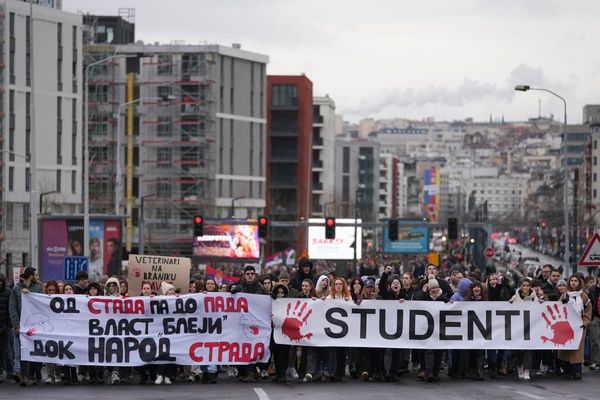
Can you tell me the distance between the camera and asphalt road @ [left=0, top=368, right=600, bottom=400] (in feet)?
64.5

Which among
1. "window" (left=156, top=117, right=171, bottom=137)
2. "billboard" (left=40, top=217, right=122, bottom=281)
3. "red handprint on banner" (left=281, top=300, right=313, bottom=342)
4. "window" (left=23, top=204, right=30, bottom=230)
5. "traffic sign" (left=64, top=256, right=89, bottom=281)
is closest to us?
"red handprint on banner" (left=281, top=300, right=313, bottom=342)

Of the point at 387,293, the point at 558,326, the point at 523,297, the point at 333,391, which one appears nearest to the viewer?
the point at 333,391

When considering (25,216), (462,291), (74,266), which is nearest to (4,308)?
(462,291)

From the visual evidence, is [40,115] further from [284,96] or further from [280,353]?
[280,353]

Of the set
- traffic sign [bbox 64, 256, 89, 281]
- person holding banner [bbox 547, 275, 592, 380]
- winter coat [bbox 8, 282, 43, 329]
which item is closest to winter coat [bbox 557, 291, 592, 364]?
person holding banner [bbox 547, 275, 592, 380]

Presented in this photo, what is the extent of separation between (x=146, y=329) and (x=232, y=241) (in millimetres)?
58550

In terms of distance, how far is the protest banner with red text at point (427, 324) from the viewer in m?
22.3

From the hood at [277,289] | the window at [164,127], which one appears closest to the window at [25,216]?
the window at [164,127]

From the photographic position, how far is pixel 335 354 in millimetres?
22562

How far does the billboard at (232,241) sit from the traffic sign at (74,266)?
40427mm

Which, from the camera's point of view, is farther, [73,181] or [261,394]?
[73,181]

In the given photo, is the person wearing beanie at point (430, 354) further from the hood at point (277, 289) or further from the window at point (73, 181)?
the window at point (73, 181)

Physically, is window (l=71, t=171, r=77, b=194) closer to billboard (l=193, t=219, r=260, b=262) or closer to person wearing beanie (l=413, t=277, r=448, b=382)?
billboard (l=193, t=219, r=260, b=262)

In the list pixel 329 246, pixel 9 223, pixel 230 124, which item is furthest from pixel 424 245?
pixel 9 223
